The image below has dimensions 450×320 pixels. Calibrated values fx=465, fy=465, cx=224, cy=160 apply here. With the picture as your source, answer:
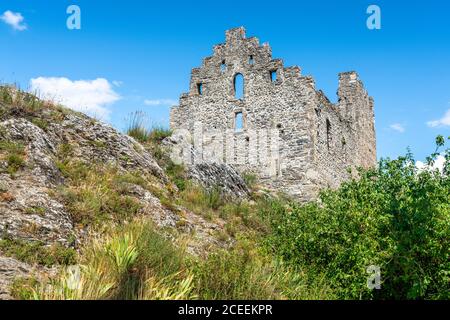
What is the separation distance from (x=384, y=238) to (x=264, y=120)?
14.3 metres

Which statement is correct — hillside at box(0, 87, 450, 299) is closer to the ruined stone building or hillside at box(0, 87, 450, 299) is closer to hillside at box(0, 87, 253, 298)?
hillside at box(0, 87, 253, 298)

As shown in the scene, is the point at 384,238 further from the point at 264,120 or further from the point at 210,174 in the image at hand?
the point at 264,120

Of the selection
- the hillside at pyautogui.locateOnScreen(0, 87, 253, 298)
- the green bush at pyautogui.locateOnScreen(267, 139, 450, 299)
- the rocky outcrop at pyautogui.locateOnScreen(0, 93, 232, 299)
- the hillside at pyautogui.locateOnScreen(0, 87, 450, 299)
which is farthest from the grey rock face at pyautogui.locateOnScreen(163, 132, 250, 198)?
the green bush at pyautogui.locateOnScreen(267, 139, 450, 299)

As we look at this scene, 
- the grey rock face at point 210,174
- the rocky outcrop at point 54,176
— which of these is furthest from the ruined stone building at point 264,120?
the rocky outcrop at point 54,176

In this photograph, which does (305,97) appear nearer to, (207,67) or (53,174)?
(207,67)

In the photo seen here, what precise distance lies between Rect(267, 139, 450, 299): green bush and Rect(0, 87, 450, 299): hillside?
3 cm

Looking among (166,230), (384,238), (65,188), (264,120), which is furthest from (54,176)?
(264,120)

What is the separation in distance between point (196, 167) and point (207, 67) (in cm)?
867

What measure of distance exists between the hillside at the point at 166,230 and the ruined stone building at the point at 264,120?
6338mm

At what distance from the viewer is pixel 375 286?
29.0ft

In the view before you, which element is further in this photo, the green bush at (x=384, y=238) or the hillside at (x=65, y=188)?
the hillside at (x=65, y=188)

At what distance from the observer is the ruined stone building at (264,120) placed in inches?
874

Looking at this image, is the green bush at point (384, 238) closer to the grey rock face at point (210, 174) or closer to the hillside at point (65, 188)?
the hillside at point (65, 188)

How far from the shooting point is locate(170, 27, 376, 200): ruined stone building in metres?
22.2
